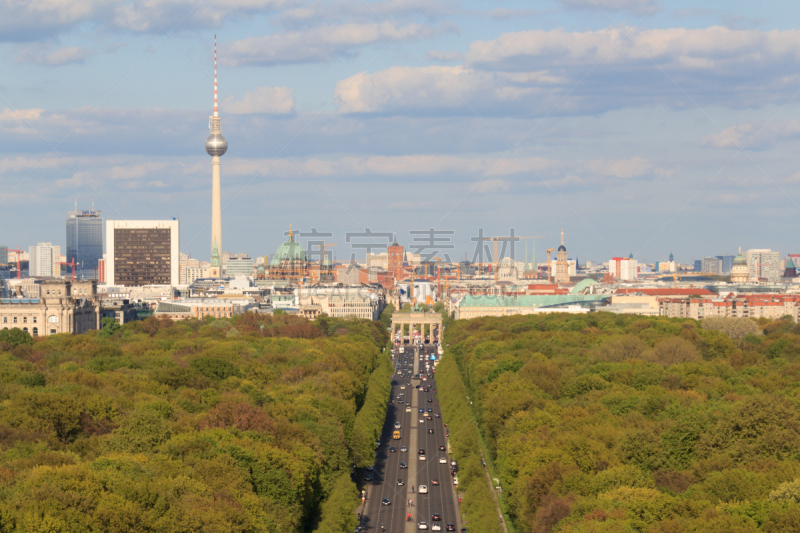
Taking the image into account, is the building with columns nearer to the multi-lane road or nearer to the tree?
the tree

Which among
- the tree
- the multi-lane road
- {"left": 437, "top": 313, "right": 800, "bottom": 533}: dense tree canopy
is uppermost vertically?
the tree

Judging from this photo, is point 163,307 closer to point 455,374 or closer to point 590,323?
point 590,323

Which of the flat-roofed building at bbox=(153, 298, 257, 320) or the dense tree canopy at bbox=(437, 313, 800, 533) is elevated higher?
the flat-roofed building at bbox=(153, 298, 257, 320)

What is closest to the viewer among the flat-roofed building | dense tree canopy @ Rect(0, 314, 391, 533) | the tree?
dense tree canopy @ Rect(0, 314, 391, 533)

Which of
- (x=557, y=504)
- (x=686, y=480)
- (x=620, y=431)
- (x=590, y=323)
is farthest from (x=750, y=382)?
(x=590, y=323)

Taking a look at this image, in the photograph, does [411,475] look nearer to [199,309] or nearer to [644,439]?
[644,439]

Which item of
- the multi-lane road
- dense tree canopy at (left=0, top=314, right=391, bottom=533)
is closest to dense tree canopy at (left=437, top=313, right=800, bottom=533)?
the multi-lane road

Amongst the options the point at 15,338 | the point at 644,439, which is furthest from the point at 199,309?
the point at 644,439
